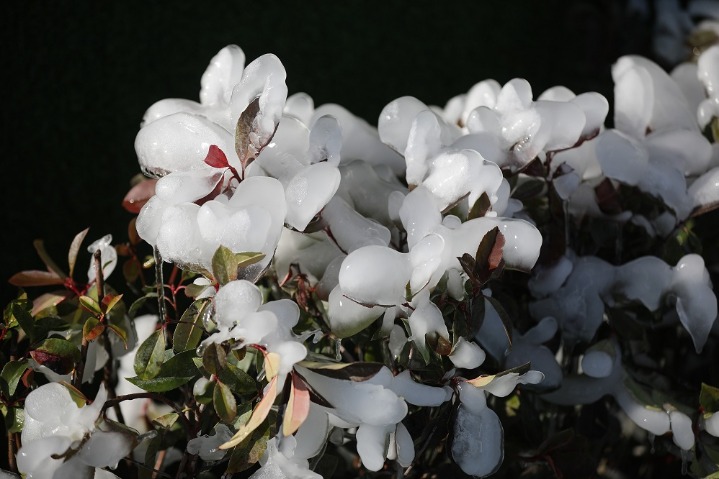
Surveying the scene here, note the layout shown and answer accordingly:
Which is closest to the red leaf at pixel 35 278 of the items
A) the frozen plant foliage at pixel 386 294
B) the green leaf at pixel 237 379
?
the frozen plant foliage at pixel 386 294

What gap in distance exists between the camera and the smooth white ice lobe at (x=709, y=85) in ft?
2.68

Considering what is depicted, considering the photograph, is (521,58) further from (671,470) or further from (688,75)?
(671,470)

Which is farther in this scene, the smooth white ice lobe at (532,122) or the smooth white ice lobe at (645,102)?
the smooth white ice lobe at (645,102)

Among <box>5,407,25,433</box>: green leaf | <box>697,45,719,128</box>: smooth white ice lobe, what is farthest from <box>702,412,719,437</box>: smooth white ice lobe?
<box>5,407,25,433</box>: green leaf

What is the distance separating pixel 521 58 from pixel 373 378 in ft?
5.09

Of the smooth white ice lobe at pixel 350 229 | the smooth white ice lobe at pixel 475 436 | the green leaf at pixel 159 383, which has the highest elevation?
the smooth white ice lobe at pixel 350 229

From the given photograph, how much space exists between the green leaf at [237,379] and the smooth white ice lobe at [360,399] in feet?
0.18

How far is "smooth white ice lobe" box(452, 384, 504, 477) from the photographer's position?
0.57 metres

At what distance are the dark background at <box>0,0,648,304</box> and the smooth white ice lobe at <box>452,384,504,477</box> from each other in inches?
36.3

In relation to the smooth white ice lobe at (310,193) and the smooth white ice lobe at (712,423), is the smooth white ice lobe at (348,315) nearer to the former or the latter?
the smooth white ice lobe at (310,193)

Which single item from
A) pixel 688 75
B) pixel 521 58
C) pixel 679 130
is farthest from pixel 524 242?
pixel 521 58

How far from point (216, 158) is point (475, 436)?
0.28 m

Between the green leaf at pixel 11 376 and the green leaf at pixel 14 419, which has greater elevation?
the green leaf at pixel 11 376

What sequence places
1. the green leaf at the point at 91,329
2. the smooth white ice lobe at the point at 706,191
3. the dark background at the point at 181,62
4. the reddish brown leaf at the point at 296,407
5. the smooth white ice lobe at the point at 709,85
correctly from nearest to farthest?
the reddish brown leaf at the point at 296,407 < the green leaf at the point at 91,329 < the smooth white ice lobe at the point at 706,191 < the smooth white ice lobe at the point at 709,85 < the dark background at the point at 181,62
